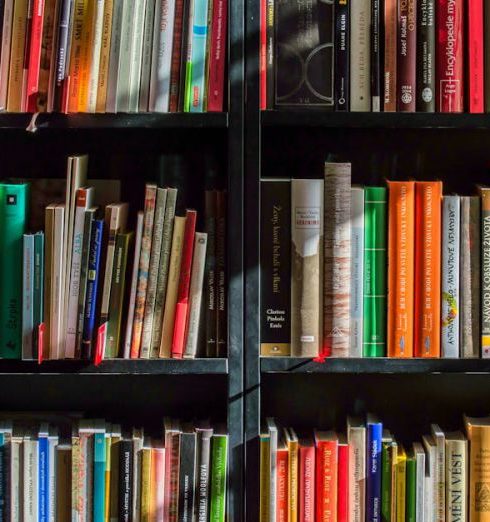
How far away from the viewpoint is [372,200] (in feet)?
5.24

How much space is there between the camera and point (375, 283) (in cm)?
161

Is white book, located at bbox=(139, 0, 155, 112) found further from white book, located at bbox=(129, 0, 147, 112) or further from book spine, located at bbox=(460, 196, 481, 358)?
book spine, located at bbox=(460, 196, 481, 358)

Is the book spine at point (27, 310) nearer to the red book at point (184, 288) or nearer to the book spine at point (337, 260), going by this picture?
the red book at point (184, 288)

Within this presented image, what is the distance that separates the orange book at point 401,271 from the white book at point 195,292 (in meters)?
0.34

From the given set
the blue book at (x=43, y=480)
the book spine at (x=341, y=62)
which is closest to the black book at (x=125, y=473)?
the blue book at (x=43, y=480)

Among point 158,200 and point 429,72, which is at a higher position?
point 429,72

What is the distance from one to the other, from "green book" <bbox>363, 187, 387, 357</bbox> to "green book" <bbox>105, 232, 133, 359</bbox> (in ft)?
1.43

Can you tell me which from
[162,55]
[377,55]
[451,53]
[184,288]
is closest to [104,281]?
[184,288]

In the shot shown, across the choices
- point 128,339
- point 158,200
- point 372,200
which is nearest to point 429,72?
point 372,200

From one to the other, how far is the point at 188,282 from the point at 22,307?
30 cm

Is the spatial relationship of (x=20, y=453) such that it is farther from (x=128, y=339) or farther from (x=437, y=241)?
(x=437, y=241)

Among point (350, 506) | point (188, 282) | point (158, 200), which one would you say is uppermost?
point (158, 200)

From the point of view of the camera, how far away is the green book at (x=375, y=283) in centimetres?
160

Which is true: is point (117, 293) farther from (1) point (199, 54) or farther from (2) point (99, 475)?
(1) point (199, 54)
